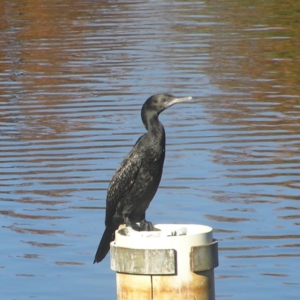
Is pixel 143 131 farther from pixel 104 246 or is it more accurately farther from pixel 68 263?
pixel 104 246

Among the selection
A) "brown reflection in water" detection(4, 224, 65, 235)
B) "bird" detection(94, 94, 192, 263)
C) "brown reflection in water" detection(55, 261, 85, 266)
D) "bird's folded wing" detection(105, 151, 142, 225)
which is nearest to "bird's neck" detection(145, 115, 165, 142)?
"bird" detection(94, 94, 192, 263)

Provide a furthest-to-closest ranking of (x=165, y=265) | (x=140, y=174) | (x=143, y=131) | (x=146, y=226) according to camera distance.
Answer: (x=143, y=131) → (x=140, y=174) → (x=146, y=226) → (x=165, y=265)

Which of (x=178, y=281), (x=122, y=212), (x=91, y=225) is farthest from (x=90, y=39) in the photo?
(x=178, y=281)

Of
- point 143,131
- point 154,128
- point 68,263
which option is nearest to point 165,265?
point 154,128

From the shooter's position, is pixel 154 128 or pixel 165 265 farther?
pixel 154 128

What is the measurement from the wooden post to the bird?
4.95ft

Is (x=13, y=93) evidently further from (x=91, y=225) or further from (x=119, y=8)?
(x=119, y=8)

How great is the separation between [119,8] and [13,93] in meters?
10.6

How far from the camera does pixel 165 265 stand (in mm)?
5227

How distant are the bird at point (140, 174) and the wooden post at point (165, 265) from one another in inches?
59.4

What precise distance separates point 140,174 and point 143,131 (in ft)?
16.9

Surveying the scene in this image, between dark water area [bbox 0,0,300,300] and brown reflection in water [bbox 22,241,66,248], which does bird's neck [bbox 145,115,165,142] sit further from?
brown reflection in water [bbox 22,241,66,248]

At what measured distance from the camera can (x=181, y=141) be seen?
1173cm

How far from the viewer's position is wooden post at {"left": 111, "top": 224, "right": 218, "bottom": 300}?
17.2 ft
